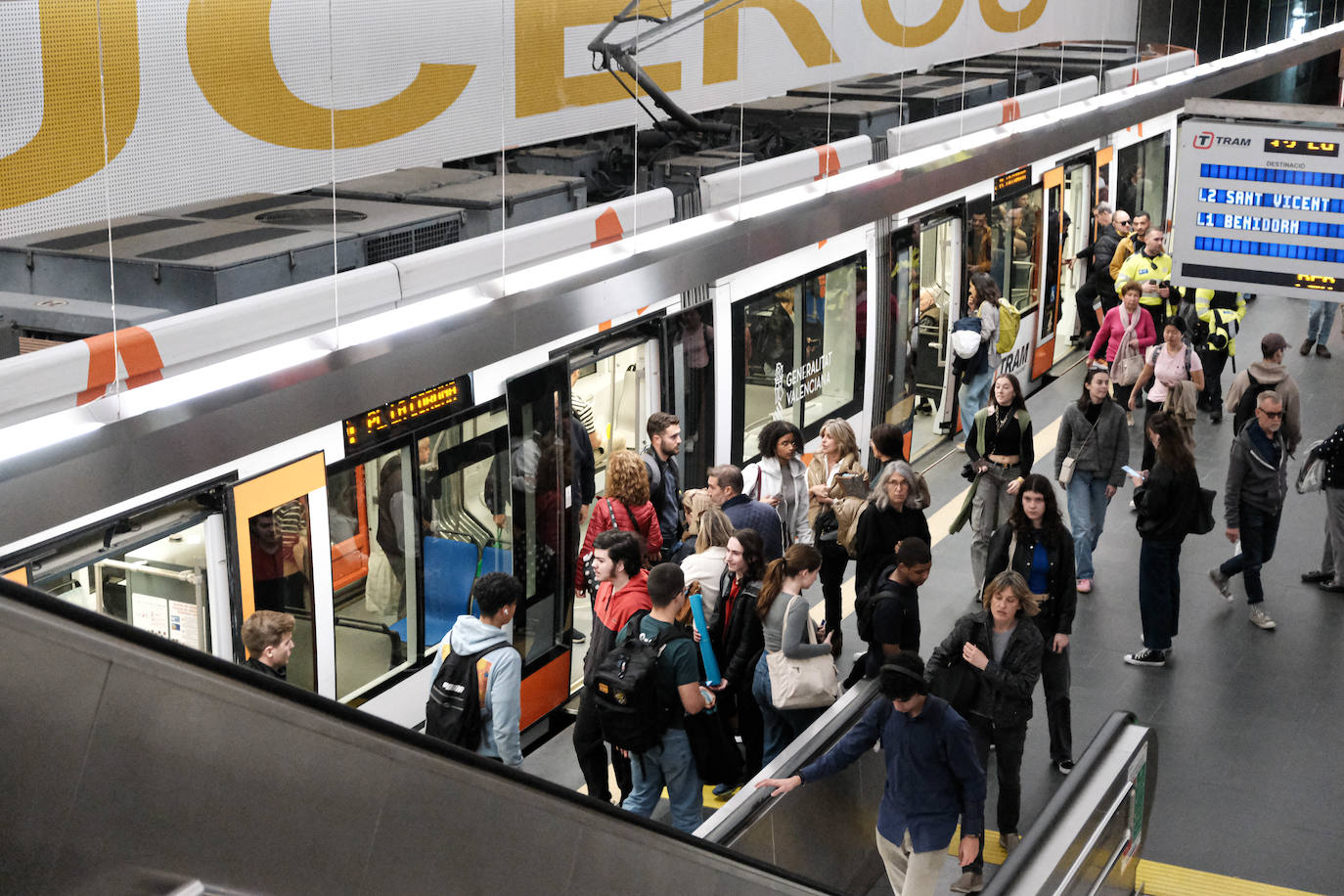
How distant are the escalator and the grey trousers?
6.84m

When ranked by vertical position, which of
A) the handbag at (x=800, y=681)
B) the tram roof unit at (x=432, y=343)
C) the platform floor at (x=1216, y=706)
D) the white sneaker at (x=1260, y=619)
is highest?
the tram roof unit at (x=432, y=343)

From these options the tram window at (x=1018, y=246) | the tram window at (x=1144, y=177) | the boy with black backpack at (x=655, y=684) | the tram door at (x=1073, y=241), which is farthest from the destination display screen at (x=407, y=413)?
the tram window at (x=1144, y=177)

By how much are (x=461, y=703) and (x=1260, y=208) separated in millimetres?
6878

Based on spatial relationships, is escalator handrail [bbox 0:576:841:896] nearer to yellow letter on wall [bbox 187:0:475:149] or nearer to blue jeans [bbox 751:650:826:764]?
blue jeans [bbox 751:650:826:764]

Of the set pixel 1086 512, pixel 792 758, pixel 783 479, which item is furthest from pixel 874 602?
pixel 1086 512

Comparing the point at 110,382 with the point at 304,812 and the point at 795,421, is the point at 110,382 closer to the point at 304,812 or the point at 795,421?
the point at 304,812

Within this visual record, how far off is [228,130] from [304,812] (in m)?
4.13

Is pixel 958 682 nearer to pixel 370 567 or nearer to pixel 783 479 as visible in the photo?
pixel 783 479

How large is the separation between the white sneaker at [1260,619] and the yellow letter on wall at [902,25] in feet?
22.1

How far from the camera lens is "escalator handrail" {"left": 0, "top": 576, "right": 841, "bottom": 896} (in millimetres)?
2422

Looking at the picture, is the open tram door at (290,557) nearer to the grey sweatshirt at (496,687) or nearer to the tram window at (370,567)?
the tram window at (370,567)

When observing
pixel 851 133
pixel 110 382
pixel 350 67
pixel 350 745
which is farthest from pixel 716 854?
pixel 851 133

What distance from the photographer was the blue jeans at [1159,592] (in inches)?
340

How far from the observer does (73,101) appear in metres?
5.32
